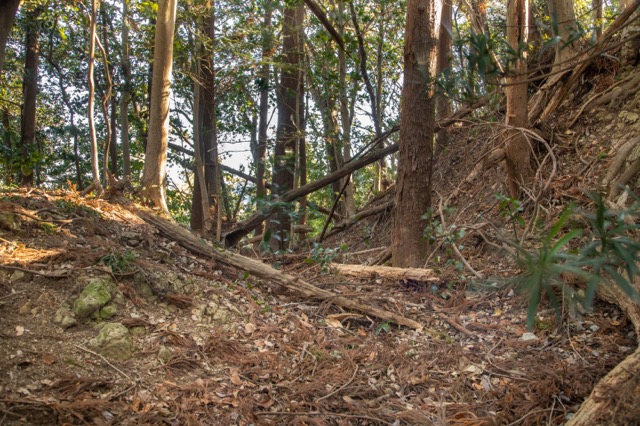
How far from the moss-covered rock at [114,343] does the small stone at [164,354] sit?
0.18 meters

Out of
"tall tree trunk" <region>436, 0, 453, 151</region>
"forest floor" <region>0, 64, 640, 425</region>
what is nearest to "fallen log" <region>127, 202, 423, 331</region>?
"forest floor" <region>0, 64, 640, 425</region>

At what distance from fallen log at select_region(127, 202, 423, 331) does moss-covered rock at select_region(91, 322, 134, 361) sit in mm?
1667

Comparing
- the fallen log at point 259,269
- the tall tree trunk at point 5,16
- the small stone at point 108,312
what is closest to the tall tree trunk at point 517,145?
the fallen log at point 259,269

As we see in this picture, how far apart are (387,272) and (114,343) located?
2812 mm

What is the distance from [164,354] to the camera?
3.37 m

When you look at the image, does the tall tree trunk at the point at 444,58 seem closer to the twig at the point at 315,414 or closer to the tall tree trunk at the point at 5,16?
the tall tree trunk at the point at 5,16

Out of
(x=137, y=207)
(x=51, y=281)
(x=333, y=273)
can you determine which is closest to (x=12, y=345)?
(x=51, y=281)

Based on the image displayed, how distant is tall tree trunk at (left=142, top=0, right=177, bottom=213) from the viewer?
5863 mm

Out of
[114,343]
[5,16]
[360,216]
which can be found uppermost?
[5,16]

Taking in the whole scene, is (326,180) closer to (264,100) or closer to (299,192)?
(299,192)

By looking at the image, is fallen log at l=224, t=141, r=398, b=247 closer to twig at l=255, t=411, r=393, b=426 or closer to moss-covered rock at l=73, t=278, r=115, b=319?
moss-covered rock at l=73, t=278, r=115, b=319

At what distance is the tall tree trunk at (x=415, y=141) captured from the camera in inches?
208

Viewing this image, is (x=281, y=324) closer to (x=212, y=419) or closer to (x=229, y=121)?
(x=212, y=419)

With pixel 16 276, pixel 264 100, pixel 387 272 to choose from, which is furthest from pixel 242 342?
pixel 264 100
